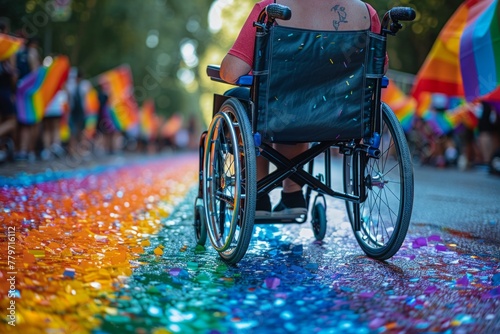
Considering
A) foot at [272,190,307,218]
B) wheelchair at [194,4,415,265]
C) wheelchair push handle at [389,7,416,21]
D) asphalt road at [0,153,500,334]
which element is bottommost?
asphalt road at [0,153,500,334]

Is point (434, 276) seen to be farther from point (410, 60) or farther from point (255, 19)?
point (410, 60)

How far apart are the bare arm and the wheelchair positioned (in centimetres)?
5

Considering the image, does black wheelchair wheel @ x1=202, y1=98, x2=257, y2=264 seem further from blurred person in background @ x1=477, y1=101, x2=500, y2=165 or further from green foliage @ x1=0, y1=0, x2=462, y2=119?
green foliage @ x1=0, y1=0, x2=462, y2=119

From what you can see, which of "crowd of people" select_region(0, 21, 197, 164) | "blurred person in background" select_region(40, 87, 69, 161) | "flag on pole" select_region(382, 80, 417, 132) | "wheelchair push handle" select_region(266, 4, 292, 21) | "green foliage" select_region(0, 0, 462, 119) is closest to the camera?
"wheelchair push handle" select_region(266, 4, 292, 21)

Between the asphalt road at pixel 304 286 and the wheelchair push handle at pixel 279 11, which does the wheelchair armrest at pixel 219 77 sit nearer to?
the wheelchair push handle at pixel 279 11

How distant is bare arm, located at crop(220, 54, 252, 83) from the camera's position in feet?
12.4

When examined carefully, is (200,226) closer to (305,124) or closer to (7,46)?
(305,124)

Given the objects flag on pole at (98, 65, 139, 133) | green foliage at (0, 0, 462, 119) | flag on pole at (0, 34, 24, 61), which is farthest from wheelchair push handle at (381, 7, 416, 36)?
flag on pole at (98, 65, 139, 133)

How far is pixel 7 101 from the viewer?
11.1 meters

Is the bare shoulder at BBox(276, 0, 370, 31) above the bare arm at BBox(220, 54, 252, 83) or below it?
above

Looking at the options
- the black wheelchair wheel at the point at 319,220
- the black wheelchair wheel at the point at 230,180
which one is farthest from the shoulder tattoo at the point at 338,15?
the black wheelchair wheel at the point at 319,220

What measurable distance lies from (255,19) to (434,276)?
1.60 metres

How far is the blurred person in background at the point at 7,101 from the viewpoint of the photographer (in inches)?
424

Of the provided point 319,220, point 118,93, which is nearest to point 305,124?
point 319,220
